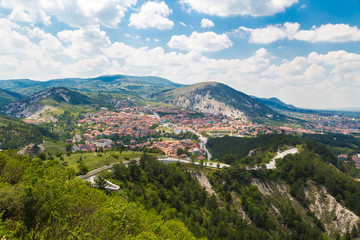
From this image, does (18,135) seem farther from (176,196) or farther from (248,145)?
(248,145)

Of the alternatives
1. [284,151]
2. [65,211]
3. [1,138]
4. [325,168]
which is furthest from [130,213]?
[1,138]

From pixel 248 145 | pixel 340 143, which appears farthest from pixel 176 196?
pixel 340 143

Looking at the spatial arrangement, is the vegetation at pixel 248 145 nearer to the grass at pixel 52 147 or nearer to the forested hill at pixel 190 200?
the forested hill at pixel 190 200

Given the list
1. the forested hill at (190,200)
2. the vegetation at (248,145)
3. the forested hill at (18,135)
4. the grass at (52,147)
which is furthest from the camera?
the forested hill at (18,135)

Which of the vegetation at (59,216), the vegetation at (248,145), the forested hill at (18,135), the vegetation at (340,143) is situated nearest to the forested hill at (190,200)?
the vegetation at (59,216)

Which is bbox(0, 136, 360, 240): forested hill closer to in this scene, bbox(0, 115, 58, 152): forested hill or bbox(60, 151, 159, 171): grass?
bbox(60, 151, 159, 171): grass

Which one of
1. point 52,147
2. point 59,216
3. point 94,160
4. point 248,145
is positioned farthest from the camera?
point 52,147

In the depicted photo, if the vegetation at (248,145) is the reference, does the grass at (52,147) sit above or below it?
below

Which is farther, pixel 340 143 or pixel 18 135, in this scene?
pixel 340 143

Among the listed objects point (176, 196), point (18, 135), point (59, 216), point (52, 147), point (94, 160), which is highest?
point (59, 216)

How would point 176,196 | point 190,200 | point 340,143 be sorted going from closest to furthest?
point 176,196 < point 190,200 < point 340,143

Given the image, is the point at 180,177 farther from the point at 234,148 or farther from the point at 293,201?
the point at 234,148
